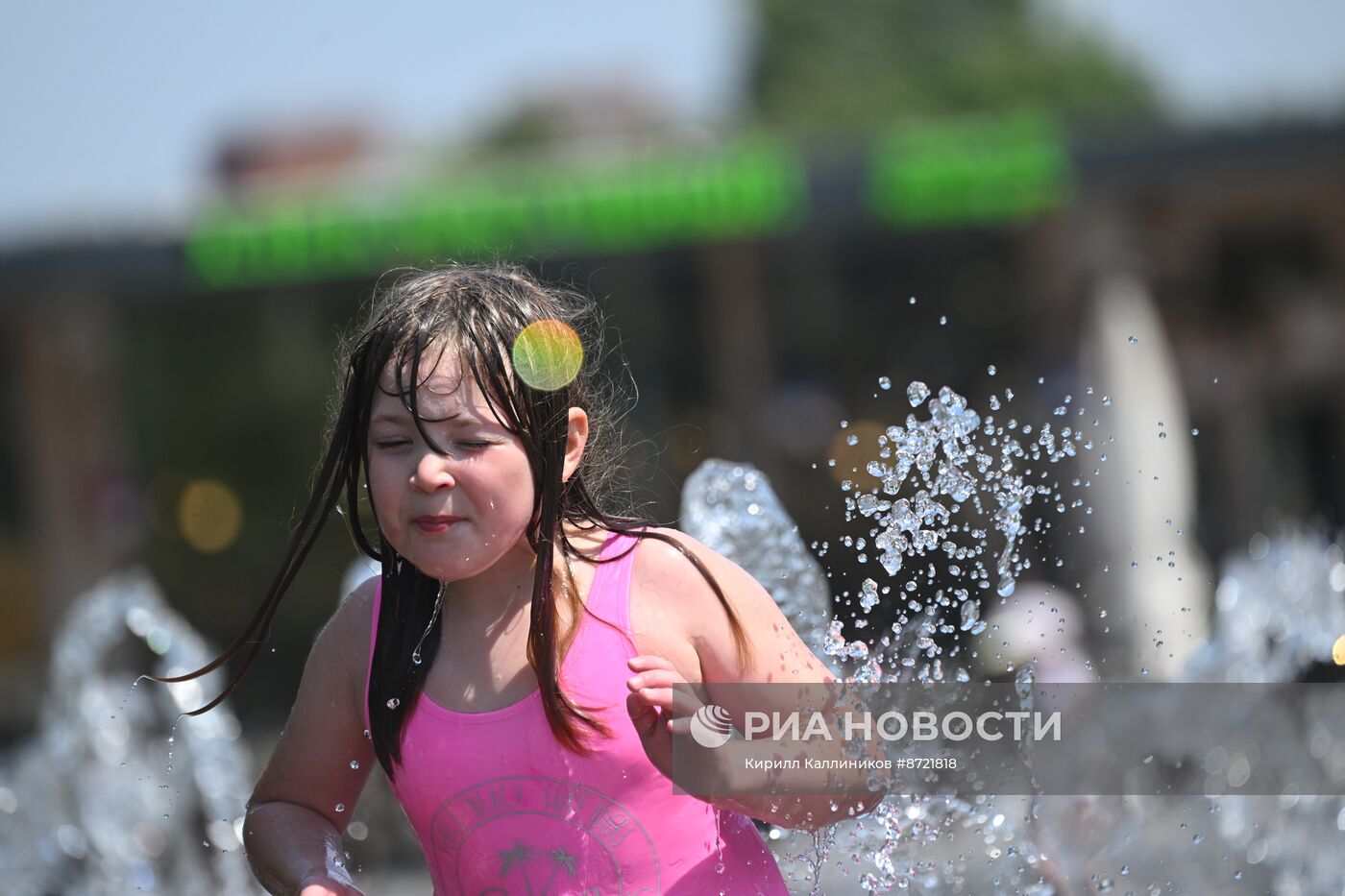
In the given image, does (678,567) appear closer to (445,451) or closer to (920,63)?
(445,451)

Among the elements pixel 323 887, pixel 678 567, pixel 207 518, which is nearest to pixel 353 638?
pixel 323 887

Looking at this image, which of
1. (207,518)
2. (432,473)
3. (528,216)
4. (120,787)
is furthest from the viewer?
(207,518)

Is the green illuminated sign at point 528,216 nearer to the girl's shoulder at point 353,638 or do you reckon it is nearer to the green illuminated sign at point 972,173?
the green illuminated sign at point 972,173

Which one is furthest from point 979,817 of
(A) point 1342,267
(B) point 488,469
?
(A) point 1342,267

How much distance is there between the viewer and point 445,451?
1488 millimetres

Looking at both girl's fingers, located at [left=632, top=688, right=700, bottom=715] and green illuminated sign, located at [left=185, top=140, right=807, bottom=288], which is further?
green illuminated sign, located at [left=185, top=140, right=807, bottom=288]

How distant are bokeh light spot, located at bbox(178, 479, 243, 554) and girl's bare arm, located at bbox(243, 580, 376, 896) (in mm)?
10694

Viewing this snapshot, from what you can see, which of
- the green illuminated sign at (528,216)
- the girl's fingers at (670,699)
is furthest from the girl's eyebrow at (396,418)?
the green illuminated sign at (528,216)

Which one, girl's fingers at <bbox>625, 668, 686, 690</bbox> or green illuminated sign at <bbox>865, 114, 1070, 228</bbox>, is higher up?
green illuminated sign at <bbox>865, 114, 1070, 228</bbox>

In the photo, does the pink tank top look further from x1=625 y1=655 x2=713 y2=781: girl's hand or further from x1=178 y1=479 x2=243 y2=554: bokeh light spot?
x1=178 y1=479 x2=243 y2=554: bokeh light spot

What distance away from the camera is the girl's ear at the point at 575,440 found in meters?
1.59

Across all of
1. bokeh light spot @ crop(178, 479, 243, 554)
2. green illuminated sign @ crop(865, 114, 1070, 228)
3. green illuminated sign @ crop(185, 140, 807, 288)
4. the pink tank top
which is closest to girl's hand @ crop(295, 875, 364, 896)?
the pink tank top

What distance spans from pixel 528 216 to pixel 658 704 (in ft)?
23.0

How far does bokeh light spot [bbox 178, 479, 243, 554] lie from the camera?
473 inches
